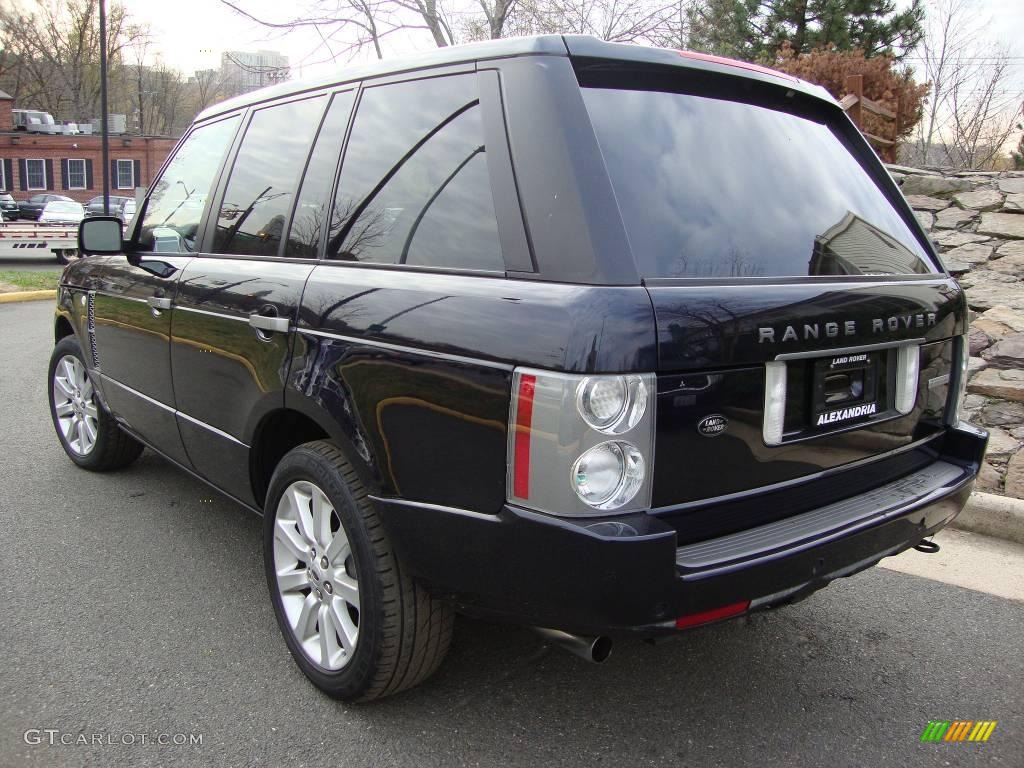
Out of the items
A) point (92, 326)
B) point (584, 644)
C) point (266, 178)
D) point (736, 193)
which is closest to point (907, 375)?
point (736, 193)

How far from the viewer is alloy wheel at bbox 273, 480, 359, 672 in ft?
8.23

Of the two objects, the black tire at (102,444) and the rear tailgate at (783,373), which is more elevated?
the rear tailgate at (783,373)

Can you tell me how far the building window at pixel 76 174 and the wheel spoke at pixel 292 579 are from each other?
54376 mm

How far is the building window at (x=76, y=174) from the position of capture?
48.8 m

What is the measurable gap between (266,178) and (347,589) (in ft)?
5.27

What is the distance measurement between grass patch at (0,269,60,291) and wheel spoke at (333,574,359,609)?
1310 centimetres

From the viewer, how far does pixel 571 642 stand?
83.0 inches

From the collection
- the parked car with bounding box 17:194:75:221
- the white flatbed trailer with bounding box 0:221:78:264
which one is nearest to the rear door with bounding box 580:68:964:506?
the white flatbed trailer with bounding box 0:221:78:264

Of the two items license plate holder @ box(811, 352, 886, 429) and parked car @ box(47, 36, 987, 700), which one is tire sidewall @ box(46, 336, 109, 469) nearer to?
parked car @ box(47, 36, 987, 700)

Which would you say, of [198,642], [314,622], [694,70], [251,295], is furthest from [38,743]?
[694,70]

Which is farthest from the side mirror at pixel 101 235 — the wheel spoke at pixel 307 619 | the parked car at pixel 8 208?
the parked car at pixel 8 208

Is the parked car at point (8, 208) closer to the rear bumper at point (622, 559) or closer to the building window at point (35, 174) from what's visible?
the building window at point (35, 174)

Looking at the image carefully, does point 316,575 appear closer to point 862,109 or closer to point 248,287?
point 248,287

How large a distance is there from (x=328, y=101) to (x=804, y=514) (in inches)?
82.7
